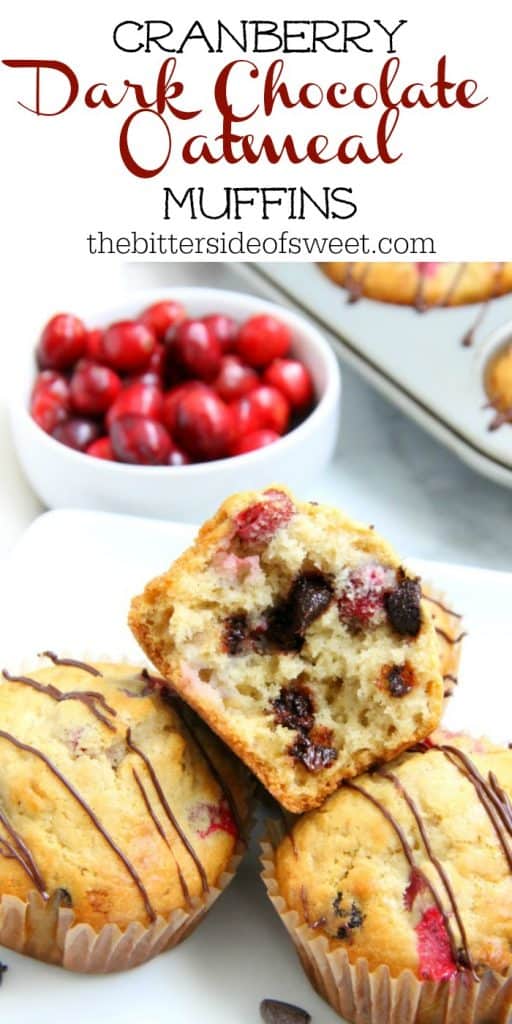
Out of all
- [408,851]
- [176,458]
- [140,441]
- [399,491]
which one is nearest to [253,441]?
[176,458]

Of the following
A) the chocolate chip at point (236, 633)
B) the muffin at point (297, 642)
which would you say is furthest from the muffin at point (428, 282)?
the chocolate chip at point (236, 633)

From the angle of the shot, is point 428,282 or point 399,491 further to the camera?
point 399,491

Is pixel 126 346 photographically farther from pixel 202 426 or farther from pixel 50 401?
pixel 202 426

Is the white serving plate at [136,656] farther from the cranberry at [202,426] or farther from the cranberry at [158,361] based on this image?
the cranberry at [158,361]

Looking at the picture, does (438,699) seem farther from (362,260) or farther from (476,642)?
(362,260)

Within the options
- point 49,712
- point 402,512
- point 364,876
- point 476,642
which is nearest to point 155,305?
point 402,512

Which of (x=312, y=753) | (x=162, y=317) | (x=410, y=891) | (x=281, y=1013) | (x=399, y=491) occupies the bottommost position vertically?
(x=281, y=1013)
